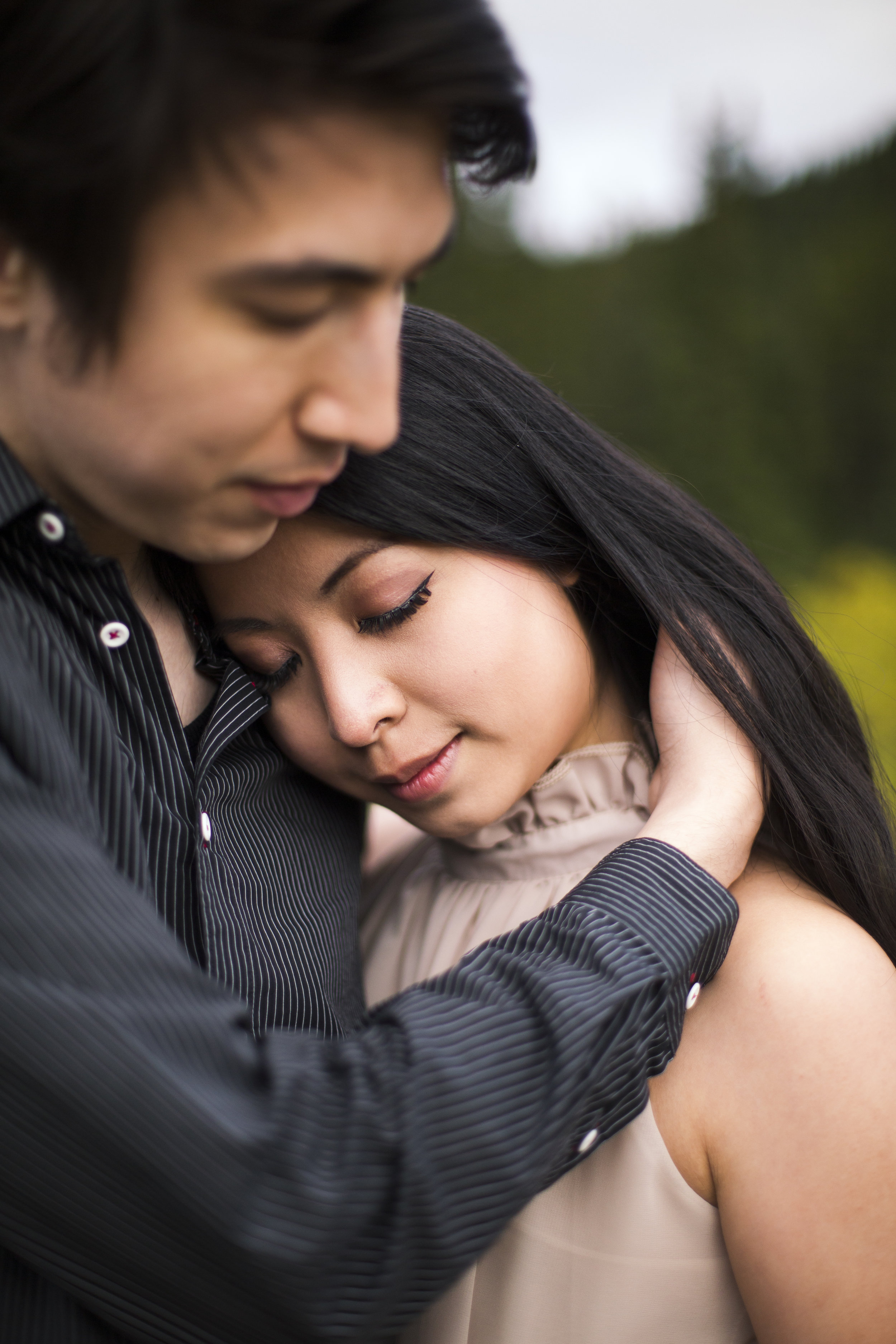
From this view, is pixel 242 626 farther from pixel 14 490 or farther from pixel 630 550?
pixel 630 550

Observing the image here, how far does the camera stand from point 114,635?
1.44m

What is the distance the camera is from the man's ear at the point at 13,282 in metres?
1.22

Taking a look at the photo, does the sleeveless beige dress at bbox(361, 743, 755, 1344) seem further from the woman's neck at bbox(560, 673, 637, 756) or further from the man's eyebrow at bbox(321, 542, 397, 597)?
the man's eyebrow at bbox(321, 542, 397, 597)

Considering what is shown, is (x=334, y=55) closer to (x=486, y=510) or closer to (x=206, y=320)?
(x=206, y=320)

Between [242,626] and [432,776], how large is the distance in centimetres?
42

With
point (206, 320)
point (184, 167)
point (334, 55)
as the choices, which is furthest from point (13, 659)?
point (334, 55)

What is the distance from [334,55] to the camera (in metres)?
1.12

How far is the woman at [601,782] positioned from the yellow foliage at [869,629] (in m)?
3.34

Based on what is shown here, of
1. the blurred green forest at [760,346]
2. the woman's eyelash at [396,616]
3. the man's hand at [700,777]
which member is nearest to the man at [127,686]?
the man's hand at [700,777]

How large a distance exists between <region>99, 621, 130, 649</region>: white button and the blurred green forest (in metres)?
10.5

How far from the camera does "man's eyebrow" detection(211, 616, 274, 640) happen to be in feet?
5.92

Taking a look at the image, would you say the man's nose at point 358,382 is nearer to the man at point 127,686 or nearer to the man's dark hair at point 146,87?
the man at point 127,686

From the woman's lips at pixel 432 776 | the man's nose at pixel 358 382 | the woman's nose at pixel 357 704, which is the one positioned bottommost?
the woman's lips at pixel 432 776

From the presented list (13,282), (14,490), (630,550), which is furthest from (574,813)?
(13,282)
